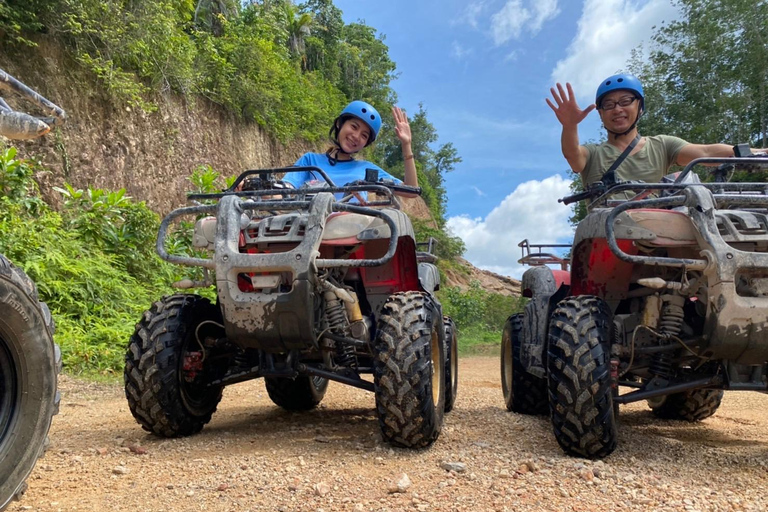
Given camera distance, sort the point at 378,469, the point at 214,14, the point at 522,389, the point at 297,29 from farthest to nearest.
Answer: the point at 297,29, the point at 214,14, the point at 522,389, the point at 378,469

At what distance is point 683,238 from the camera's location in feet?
10.0

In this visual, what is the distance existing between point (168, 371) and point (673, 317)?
9.02 feet

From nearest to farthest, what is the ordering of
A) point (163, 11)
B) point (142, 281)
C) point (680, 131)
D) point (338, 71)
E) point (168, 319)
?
point (168, 319)
point (142, 281)
point (163, 11)
point (680, 131)
point (338, 71)

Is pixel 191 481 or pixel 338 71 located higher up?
pixel 338 71

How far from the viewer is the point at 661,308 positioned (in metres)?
3.27

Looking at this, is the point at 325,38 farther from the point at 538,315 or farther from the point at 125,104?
the point at 538,315

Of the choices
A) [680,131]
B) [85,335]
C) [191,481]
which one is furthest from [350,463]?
[680,131]

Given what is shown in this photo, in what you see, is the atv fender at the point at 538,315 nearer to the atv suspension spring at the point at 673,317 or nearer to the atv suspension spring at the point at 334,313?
the atv suspension spring at the point at 673,317

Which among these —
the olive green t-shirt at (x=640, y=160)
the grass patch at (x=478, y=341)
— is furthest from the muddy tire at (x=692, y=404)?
the grass patch at (x=478, y=341)

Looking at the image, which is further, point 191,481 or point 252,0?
point 252,0

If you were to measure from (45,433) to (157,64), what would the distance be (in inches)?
487

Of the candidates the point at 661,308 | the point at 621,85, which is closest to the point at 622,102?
the point at 621,85

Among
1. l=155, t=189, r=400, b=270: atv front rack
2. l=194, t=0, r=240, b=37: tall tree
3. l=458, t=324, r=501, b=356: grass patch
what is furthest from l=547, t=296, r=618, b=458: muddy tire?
l=194, t=0, r=240, b=37: tall tree

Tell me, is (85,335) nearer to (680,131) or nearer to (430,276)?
(430,276)
